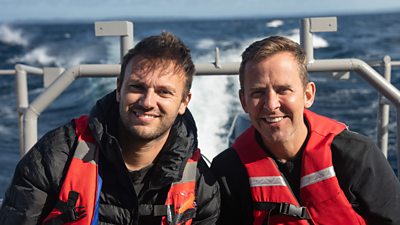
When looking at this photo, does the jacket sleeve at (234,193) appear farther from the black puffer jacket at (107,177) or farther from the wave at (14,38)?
the wave at (14,38)

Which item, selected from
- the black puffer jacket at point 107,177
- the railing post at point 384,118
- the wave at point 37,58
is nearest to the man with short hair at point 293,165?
the black puffer jacket at point 107,177

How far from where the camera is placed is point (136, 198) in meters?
1.87

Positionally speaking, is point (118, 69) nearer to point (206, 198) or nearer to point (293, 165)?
point (206, 198)

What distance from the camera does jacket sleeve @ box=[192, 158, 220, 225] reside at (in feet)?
6.55

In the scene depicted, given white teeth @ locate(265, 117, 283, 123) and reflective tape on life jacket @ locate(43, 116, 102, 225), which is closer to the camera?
reflective tape on life jacket @ locate(43, 116, 102, 225)

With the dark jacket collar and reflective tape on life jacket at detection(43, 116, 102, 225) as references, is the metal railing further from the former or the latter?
reflective tape on life jacket at detection(43, 116, 102, 225)

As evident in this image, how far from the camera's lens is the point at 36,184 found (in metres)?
1.81

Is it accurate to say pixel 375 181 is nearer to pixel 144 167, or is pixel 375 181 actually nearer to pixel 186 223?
pixel 186 223

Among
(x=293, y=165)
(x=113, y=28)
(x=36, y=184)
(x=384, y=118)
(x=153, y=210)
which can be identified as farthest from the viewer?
(x=384, y=118)

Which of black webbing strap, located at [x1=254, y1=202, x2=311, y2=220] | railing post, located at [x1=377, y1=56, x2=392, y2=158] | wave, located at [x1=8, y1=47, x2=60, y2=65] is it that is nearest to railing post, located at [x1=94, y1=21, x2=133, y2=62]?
black webbing strap, located at [x1=254, y1=202, x2=311, y2=220]

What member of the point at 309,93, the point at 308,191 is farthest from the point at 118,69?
the point at 308,191

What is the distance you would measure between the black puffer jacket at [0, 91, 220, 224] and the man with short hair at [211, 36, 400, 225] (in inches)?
5.9

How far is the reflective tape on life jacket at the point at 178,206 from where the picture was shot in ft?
6.29

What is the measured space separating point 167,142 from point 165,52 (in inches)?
11.9
